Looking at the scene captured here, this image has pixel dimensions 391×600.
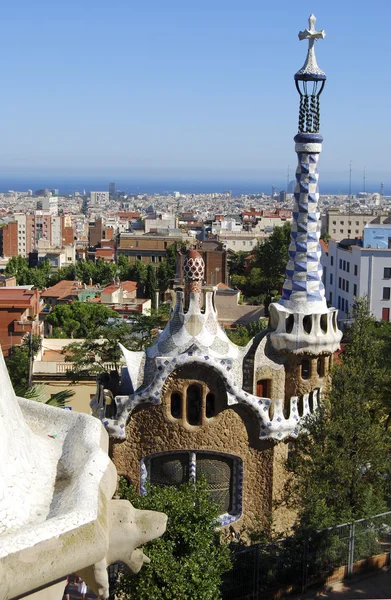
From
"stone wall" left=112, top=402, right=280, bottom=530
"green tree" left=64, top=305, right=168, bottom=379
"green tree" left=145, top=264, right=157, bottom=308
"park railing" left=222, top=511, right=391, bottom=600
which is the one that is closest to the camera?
"park railing" left=222, top=511, right=391, bottom=600

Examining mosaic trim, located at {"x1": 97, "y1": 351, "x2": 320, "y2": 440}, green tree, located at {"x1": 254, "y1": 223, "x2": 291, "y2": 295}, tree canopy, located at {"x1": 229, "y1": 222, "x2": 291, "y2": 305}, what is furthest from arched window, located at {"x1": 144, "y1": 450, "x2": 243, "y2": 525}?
green tree, located at {"x1": 254, "y1": 223, "x2": 291, "y2": 295}

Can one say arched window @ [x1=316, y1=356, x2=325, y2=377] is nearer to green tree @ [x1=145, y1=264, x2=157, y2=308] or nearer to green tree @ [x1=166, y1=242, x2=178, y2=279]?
green tree @ [x1=145, y1=264, x2=157, y2=308]

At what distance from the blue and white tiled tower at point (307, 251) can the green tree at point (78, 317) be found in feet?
87.0

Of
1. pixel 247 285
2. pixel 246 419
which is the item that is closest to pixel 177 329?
pixel 246 419

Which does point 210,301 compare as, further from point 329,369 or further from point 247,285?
point 247,285

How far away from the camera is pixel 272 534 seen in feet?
45.5

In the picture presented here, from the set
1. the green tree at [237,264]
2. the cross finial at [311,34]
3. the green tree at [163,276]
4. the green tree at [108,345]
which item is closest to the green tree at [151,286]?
A: the green tree at [163,276]

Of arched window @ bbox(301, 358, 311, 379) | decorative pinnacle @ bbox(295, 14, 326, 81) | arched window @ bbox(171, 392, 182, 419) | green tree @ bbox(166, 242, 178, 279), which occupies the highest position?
decorative pinnacle @ bbox(295, 14, 326, 81)

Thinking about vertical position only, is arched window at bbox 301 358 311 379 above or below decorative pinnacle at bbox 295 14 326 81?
below

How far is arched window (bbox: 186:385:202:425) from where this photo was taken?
13.8m

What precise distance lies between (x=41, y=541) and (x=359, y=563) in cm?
1097

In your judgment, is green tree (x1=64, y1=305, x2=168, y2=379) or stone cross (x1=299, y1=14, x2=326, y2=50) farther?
green tree (x1=64, y1=305, x2=168, y2=379)

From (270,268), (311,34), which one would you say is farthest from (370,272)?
(311,34)

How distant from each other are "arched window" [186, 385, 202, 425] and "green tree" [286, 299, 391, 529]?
1.83 m
